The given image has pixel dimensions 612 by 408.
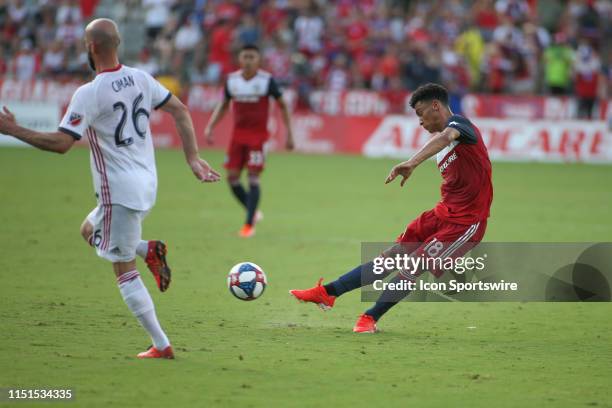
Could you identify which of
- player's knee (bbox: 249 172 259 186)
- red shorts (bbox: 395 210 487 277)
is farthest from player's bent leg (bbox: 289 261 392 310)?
player's knee (bbox: 249 172 259 186)

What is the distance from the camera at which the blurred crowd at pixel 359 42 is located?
28.7 m

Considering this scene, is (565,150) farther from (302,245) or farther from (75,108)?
(75,108)

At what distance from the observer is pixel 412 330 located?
8594mm

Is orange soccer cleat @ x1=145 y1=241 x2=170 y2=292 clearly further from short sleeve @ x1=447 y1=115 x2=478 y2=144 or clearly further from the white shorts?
short sleeve @ x1=447 y1=115 x2=478 y2=144

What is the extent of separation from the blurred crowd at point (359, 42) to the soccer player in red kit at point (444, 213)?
2007 cm

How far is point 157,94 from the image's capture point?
712cm

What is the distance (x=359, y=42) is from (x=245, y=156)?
Answer: 16.3 meters

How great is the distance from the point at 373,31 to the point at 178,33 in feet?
20.7

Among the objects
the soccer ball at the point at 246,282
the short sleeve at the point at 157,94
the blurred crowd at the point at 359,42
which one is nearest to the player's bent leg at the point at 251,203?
the soccer ball at the point at 246,282

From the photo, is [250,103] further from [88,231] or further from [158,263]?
[158,263]

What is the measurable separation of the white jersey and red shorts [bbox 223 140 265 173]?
7.73 m

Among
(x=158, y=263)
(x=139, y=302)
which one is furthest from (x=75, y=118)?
(x=139, y=302)

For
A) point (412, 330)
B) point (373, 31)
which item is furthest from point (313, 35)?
point (412, 330)

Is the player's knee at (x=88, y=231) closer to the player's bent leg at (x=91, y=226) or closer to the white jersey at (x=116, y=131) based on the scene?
the player's bent leg at (x=91, y=226)
